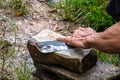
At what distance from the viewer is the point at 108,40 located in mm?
2771

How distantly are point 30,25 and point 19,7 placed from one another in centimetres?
32

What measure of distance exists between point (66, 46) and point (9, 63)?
691 millimetres

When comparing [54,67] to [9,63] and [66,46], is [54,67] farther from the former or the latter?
[9,63]

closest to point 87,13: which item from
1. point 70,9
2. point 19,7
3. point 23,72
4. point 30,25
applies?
point 70,9

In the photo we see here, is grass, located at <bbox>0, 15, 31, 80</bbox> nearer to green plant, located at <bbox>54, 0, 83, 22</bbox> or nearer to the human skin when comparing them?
the human skin

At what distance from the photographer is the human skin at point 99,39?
270 centimetres

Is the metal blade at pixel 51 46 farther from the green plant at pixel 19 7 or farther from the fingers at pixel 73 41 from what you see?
the green plant at pixel 19 7

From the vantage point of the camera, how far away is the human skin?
2.70m

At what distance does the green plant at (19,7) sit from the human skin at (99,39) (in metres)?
1.36

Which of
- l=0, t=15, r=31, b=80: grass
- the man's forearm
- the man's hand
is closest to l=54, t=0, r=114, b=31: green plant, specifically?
l=0, t=15, r=31, b=80: grass

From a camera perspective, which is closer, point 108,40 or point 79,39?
point 108,40

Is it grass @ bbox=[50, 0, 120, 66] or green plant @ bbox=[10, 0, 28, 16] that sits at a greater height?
green plant @ bbox=[10, 0, 28, 16]

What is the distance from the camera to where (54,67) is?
322cm

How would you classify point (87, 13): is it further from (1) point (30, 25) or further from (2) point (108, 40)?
(2) point (108, 40)
